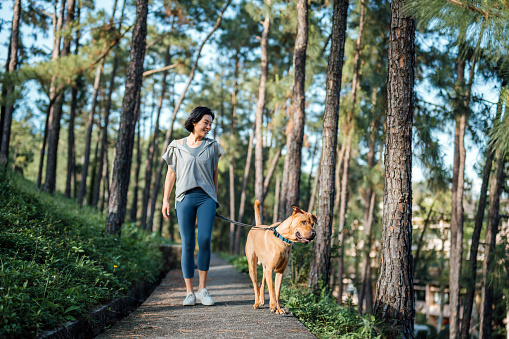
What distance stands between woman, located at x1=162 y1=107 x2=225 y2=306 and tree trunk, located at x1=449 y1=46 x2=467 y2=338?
948 cm

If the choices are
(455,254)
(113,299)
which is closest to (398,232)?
(113,299)

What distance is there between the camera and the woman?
15.9 ft

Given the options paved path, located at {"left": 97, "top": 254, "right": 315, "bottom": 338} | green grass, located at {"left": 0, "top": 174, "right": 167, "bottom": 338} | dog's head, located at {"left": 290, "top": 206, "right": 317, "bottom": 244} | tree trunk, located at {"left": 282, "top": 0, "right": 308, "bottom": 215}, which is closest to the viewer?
green grass, located at {"left": 0, "top": 174, "right": 167, "bottom": 338}

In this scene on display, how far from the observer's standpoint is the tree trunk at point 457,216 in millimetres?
12578

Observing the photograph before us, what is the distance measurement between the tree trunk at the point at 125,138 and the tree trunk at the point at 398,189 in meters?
5.56

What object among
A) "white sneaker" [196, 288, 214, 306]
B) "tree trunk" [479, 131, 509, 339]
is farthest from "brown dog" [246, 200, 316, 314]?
"tree trunk" [479, 131, 509, 339]

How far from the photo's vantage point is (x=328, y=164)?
23.4 feet

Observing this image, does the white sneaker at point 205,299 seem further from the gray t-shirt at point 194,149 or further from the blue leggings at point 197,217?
the gray t-shirt at point 194,149

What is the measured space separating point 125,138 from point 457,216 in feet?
34.1

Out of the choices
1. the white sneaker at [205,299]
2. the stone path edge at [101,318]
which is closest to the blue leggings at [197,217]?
the white sneaker at [205,299]

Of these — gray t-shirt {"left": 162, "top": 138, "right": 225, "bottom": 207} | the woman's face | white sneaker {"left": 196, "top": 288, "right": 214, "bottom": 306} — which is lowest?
white sneaker {"left": 196, "top": 288, "right": 214, "bottom": 306}

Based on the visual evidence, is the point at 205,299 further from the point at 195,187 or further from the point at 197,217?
the point at 195,187

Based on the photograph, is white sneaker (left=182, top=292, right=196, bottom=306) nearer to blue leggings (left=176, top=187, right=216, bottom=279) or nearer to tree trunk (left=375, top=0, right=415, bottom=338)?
blue leggings (left=176, top=187, right=216, bottom=279)

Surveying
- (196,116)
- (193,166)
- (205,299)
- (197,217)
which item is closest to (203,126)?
(196,116)
